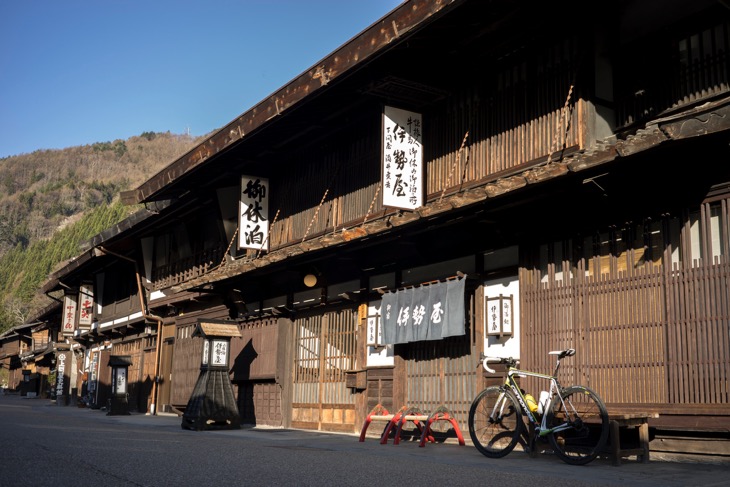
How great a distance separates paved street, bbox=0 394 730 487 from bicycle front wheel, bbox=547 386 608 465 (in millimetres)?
255

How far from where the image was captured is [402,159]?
12.8m

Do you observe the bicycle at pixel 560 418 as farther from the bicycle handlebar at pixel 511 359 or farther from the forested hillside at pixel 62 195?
A: the forested hillside at pixel 62 195

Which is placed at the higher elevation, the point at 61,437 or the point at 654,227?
the point at 654,227

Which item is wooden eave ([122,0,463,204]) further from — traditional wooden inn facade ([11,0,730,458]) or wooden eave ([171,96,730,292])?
wooden eave ([171,96,730,292])

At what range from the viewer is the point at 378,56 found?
38.4 feet

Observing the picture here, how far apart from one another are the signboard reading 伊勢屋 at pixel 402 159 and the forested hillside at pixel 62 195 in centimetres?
9137

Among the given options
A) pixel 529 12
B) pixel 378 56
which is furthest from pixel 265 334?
pixel 529 12

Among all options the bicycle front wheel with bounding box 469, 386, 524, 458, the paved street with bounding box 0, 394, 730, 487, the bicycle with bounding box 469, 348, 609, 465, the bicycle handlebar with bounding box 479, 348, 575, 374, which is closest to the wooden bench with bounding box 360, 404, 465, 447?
the paved street with bounding box 0, 394, 730, 487

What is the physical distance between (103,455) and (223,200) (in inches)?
445

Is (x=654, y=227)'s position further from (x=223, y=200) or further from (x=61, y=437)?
(x=223, y=200)

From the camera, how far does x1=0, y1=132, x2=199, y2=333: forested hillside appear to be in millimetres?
109000

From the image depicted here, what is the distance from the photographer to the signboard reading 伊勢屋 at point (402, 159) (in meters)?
12.6

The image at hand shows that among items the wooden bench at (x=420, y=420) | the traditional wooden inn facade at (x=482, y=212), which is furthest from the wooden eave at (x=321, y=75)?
the wooden bench at (x=420, y=420)

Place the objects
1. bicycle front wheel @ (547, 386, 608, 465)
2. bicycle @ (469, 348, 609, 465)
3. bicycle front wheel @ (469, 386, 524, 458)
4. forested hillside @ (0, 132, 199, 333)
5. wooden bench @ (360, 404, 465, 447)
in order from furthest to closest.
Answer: forested hillside @ (0, 132, 199, 333), wooden bench @ (360, 404, 465, 447), bicycle front wheel @ (469, 386, 524, 458), bicycle @ (469, 348, 609, 465), bicycle front wheel @ (547, 386, 608, 465)
